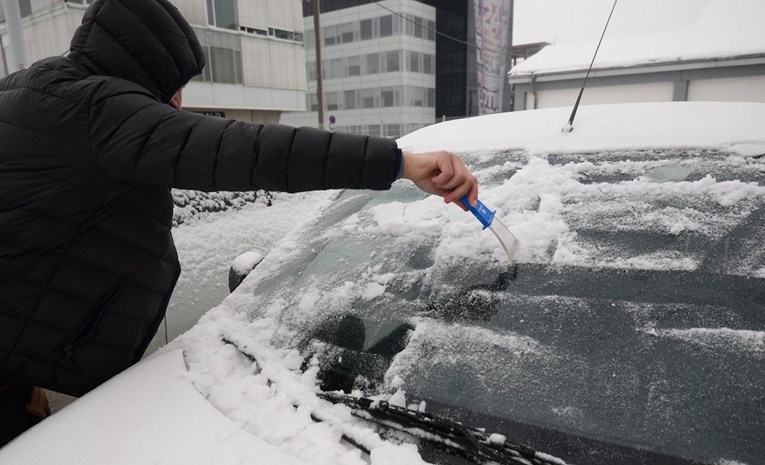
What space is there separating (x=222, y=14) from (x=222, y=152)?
66.9 ft

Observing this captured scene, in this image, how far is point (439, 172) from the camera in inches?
49.0

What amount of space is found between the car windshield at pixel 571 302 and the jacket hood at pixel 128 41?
0.78 metres

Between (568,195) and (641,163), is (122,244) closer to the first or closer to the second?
(568,195)

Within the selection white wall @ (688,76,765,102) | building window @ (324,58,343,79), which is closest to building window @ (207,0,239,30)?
white wall @ (688,76,765,102)

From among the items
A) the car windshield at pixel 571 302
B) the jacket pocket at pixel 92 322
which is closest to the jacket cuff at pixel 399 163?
the car windshield at pixel 571 302

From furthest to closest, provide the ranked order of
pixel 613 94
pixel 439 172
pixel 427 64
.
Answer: pixel 427 64 < pixel 613 94 < pixel 439 172

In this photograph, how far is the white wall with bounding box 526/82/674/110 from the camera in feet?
38.4

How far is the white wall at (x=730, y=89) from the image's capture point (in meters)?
10.7

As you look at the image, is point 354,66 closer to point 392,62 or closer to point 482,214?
point 392,62

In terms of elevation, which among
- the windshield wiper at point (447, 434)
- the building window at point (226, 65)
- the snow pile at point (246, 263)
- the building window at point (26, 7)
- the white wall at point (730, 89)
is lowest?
the windshield wiper at point (447, 434)

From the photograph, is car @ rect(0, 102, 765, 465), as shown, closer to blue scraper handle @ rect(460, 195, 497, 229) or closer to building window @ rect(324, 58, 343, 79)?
blue scraper handle @ rect(460, 195, 497, 229)

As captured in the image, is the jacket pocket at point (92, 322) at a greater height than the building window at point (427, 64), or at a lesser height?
lesser

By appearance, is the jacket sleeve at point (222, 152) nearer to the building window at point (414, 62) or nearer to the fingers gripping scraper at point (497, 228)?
the fingers gripping scraper at point (497, 228)

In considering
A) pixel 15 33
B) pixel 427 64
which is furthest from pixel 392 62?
pixel 15 33
